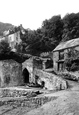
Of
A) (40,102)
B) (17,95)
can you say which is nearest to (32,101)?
(40,102)

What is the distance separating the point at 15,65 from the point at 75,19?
29.5m

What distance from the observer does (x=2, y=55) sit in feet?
118

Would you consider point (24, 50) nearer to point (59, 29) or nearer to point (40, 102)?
point (59, 29)

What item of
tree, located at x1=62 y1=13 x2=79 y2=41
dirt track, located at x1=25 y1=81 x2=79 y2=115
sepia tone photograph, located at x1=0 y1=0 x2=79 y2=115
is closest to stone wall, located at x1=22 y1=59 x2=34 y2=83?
sepia tone photograph, located at x1=0 y1=0 x2=79 y2=115

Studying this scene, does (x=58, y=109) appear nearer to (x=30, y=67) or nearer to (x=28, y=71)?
(x=30, y=67)

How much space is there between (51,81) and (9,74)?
9.56 meters

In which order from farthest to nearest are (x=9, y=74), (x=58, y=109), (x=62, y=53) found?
(x=62, y=53)
(x=9, y=74)
(x=58, y=109)

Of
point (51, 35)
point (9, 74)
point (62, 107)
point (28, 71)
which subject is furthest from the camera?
point (51, 35)

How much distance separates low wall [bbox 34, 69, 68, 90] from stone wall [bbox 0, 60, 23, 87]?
392 centimetres

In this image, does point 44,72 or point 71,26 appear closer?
point 44,72

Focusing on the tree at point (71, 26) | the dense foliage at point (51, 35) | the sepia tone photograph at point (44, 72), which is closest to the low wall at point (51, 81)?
the sepia tone photograph at point (44, 72)

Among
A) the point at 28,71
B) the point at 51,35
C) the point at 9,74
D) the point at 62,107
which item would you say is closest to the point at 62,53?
the point at 28,71

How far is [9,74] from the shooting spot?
1137 inches

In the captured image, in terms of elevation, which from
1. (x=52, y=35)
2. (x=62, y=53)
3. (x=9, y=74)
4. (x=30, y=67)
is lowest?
(x=9, y=74)
